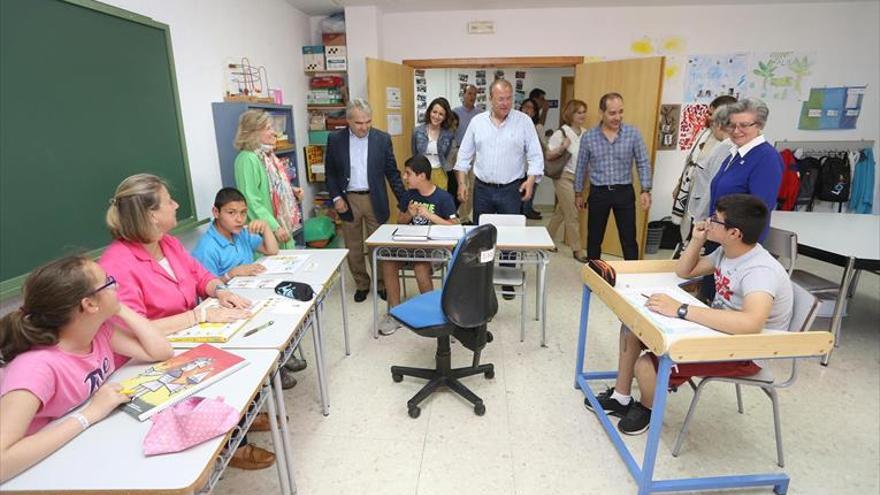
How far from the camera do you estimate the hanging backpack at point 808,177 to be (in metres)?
4.76

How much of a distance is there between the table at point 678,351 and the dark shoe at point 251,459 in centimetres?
154

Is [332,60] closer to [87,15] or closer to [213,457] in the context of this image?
[87,15]

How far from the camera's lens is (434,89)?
7250 millimetres

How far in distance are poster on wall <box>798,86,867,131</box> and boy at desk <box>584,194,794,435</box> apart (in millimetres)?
4272

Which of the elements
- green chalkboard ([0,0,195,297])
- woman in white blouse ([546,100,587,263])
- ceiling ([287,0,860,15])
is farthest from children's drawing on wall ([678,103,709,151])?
green chalkboard ([0,0,195,297])

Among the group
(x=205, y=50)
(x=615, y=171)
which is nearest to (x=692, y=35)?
(x=615, y=171)

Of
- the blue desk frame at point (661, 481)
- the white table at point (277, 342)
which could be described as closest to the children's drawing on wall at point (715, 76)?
the blue desk frame at point (661, 481)

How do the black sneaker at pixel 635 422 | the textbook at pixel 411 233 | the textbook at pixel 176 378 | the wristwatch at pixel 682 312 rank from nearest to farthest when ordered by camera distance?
the textbook at pixel 176 378 < the wristwatch at pixel 682 312 < the black sneaker at pixel 635 422 < the textbook at pixel 411 233

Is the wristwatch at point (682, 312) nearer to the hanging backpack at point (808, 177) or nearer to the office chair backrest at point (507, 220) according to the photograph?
the office chair backrest at point (507, 220)

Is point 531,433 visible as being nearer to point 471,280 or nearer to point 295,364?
point 471,280

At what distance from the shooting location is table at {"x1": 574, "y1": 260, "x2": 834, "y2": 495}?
147 centimetres

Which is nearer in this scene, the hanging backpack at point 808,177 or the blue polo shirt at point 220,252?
the blue polo shirt at point 220,252

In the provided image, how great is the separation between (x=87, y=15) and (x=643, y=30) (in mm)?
4853

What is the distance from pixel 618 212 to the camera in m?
3.84
